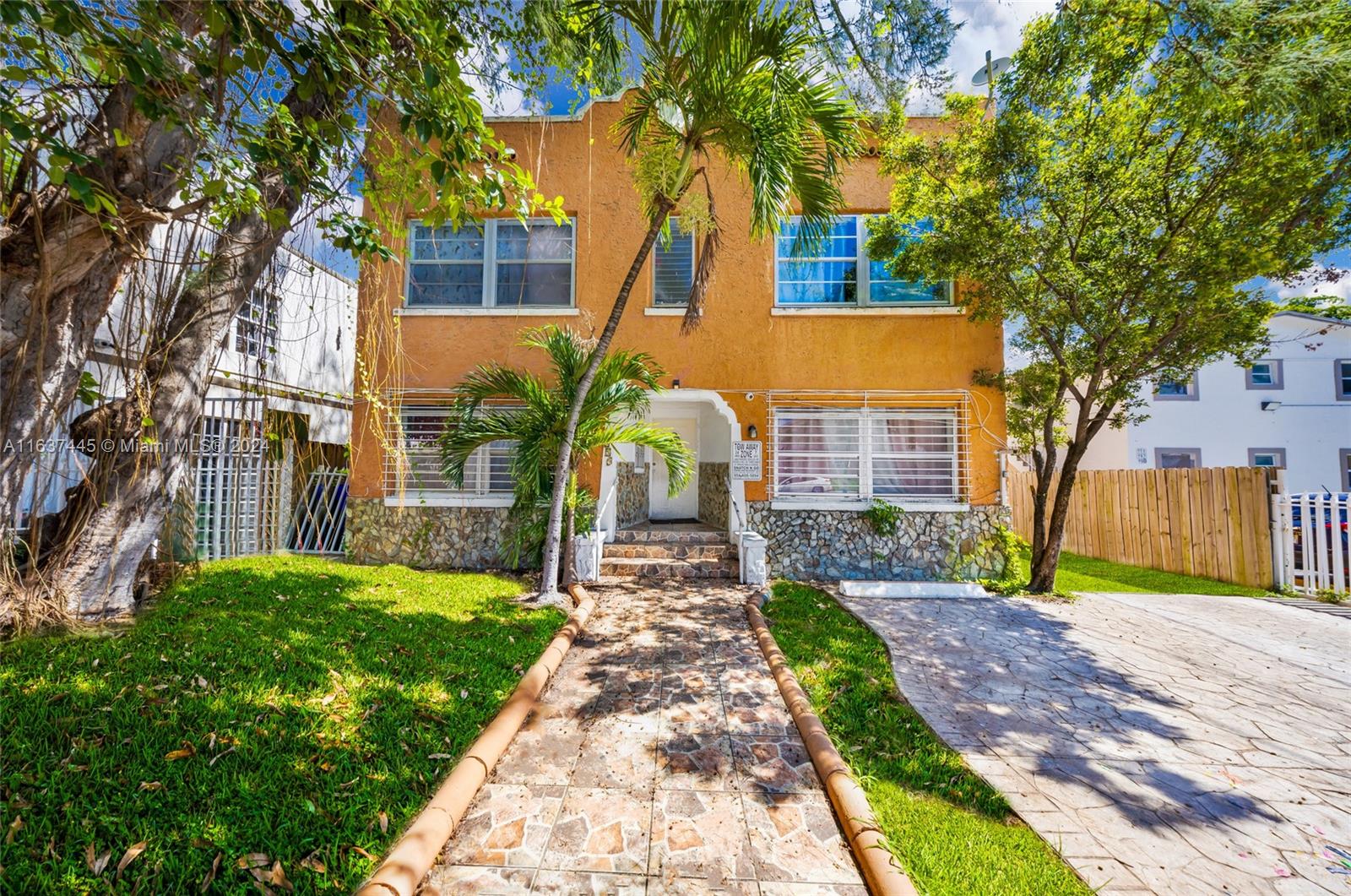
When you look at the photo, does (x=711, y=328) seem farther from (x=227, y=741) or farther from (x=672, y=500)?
(x=227, y=741)

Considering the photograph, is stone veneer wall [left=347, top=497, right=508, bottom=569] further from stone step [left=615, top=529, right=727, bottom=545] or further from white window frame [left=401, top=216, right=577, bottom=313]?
white window frame [left=401, top=216, right=577, bottom=313]

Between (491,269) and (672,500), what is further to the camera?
(672,500)

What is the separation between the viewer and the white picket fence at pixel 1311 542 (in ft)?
22.7

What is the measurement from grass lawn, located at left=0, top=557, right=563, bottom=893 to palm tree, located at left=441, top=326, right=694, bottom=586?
7.80 ft

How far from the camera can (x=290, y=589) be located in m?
5.62

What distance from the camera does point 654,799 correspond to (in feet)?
9.09

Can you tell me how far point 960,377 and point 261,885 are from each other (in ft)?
31.3

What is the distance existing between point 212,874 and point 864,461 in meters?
8.46

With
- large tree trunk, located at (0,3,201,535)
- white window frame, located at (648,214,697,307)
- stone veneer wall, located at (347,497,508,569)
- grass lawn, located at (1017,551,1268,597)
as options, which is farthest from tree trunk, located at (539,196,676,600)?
grass lawn, located at (1017,551,1268,597)

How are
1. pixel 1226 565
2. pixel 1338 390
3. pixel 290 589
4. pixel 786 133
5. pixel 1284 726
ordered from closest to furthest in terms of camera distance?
pixel 1284 726 → pixel 786 133 → pixel 290 589 → pixel 1226 565 → pixel 1338 390

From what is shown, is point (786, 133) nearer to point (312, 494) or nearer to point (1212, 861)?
point (1212, 861)

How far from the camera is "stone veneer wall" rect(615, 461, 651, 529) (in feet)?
30.0

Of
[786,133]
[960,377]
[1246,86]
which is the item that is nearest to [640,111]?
[786,133]

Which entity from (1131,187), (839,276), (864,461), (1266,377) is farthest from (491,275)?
(1266,377)
